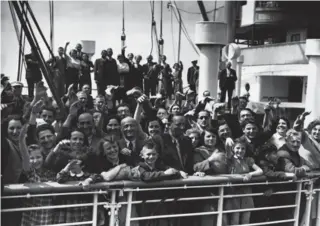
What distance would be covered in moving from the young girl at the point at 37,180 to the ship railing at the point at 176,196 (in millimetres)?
86

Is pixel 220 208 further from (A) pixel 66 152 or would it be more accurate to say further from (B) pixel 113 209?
→ (A) pixel 66 152

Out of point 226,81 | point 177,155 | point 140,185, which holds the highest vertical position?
point 226,81

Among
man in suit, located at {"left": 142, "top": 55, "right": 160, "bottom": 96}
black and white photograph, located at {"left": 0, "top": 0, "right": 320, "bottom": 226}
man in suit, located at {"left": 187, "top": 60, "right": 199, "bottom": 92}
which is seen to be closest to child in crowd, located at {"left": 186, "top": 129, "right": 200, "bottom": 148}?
black and white photograph, located at {"left": 0, "top": 0, "right": 320, "bottom": 226}

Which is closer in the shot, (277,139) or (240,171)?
(240,171)

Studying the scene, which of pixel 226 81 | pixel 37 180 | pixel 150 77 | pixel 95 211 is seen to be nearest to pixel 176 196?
pixel 95 211

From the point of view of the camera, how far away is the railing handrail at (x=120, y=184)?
2.86 meters

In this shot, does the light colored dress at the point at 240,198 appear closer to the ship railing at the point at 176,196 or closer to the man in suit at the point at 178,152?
the ship railing at the point at 176,196

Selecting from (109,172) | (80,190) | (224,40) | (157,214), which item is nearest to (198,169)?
(157,214)

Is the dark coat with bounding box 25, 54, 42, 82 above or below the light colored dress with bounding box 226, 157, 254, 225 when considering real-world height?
above

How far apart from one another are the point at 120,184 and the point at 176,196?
0.54m

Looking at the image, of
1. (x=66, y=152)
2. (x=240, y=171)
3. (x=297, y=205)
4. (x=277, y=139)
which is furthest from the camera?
(x=277, y=139)

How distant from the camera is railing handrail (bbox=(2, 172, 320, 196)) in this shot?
2864mm

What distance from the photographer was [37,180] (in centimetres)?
326

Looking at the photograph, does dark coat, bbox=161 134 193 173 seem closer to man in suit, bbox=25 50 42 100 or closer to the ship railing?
the ship railing
